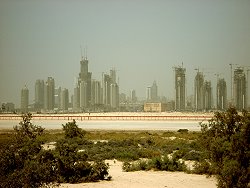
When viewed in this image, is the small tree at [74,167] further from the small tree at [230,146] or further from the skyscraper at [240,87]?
the skyscraper at [240,87]

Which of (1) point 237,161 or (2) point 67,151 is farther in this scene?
(2) point 67,151

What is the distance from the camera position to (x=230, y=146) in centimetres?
1205

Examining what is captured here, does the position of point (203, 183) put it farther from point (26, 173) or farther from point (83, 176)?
point (26, 173)

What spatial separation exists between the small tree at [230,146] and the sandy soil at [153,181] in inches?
40.6

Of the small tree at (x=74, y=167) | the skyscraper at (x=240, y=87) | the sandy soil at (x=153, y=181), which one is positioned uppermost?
the skyscraper at (x=240, y=87)

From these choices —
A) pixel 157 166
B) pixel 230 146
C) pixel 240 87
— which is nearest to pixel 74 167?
pixel 157 166

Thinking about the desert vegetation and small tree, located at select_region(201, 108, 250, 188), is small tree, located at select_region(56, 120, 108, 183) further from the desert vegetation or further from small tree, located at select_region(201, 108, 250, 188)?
small tree, located at select_region(201, 108, 250, 188)

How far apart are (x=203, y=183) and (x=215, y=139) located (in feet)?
5.89

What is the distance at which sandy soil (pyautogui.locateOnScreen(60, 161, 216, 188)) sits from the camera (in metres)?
12.5

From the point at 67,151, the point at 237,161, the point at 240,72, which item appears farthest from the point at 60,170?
the point at 240,72

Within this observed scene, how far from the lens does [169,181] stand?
13.3 m

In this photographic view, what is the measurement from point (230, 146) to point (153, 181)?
331cm

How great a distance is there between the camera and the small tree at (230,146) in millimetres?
10836

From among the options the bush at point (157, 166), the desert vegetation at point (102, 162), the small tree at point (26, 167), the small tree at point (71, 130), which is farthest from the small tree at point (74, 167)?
the small tree at point (71, 130)
